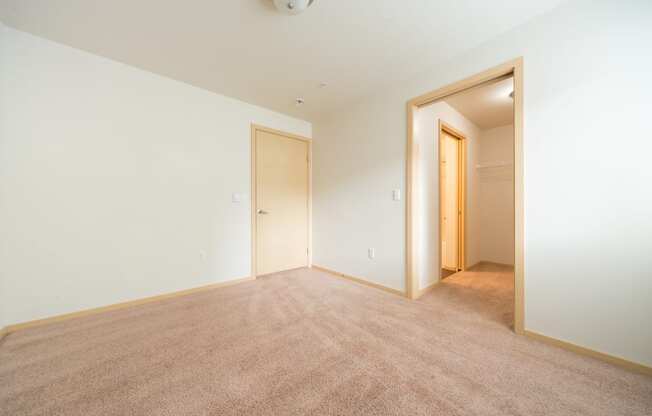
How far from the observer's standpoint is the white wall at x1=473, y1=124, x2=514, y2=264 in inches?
158

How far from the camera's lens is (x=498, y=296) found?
8.34 ft

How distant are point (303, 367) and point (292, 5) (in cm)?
236

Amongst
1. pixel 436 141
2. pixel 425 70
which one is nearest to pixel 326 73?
pixel 425 70

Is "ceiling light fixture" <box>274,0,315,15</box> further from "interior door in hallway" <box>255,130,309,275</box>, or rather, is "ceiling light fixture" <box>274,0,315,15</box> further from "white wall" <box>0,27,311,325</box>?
"interior door in hallway" <box>255,130,309,275</box>

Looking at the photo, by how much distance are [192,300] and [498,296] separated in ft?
11.0

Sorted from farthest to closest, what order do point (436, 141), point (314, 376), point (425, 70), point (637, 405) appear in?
1. point (436, 141)
2. point (425, 70)
3. point (314, 376)
4. point (637, 405)

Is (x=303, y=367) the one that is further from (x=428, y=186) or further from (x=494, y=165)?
(x=494, y=165)

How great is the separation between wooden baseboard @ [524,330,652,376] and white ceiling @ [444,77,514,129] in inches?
91.7

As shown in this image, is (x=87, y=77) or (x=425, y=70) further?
(x=425, y=70)

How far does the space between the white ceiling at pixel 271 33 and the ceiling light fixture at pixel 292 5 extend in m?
0.08

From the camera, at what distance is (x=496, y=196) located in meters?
4.14

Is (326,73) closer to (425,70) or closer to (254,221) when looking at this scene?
(425,70)

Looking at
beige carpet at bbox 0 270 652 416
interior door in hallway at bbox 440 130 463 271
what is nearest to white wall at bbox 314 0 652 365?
beige carpet at bbox 0 270 652 416

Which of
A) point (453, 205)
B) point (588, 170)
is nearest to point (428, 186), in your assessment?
point (453, 205)
